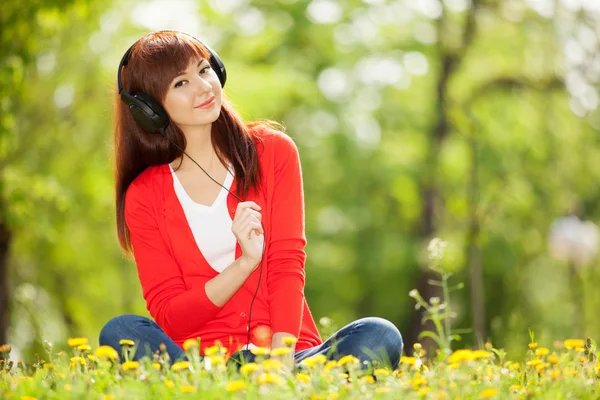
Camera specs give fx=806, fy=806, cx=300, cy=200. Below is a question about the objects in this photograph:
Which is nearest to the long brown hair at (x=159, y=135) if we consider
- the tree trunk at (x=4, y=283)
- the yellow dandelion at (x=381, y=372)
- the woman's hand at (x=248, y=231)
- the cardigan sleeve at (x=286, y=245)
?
the cardigan sleeve at (x=286, y=245)

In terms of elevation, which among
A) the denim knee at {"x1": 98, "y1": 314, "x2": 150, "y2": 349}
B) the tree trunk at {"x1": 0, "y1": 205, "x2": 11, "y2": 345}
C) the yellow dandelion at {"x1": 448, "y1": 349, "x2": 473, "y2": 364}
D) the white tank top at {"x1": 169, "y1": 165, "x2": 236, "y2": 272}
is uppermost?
the white tank top at {"x1": 169, "y1": 165, "x2": 236, "y2": 272}

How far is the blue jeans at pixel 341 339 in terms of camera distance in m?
3.25

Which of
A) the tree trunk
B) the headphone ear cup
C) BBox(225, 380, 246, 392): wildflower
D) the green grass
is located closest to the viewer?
BBox(225, 380, 246, 392): wildflower

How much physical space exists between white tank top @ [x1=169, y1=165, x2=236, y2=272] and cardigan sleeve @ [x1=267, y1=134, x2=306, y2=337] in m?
0.19

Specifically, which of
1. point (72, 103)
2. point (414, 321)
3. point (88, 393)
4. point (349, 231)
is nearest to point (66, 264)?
point (72, 103)

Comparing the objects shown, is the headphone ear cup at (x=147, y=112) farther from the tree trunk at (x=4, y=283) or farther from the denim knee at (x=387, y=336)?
the tree trunk at (x=4, y=283)

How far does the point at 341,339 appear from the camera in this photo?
327 centimetres

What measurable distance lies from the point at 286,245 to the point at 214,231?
0.33 meters

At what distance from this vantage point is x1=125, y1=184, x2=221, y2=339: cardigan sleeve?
333 centimetres

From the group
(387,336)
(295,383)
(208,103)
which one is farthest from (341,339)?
(208,103)

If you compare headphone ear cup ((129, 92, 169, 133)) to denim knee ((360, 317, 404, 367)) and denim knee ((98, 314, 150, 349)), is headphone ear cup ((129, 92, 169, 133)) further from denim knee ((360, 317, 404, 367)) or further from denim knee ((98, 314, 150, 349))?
denim knee ((360, 317, 404, 367))

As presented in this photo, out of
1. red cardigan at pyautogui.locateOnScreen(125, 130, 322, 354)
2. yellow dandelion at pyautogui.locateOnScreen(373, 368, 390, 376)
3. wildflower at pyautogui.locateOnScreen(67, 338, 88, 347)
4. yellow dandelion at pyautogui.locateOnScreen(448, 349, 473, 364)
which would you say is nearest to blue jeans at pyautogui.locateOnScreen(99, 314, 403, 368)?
red cardigan at pyautogui.locateOnScreen(125, 130, 322, 354)

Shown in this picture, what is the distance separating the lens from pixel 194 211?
358cm

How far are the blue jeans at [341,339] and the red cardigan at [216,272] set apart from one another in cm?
12
